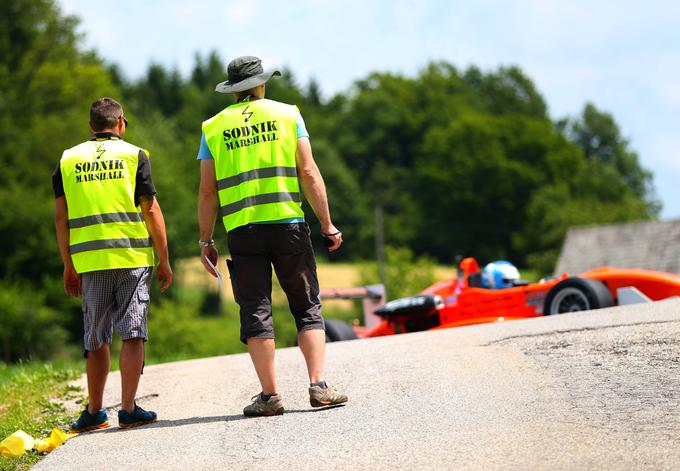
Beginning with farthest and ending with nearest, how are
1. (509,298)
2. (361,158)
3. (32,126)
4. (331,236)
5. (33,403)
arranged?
(361,158) → (32,126) → (509,298) → (33,403) → (331,236)

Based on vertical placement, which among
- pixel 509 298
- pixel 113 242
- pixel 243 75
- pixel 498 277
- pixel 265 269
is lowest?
pixel 509 298

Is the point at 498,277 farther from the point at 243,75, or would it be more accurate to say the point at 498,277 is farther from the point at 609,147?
the point at 609,147

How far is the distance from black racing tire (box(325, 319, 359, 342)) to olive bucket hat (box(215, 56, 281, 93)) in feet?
22.2

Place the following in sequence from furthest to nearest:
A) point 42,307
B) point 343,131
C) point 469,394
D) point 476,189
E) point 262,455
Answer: point 343,131
point 476,189
point 42,307
point 469,394
point 262,455

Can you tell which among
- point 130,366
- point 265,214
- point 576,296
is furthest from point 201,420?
point 576,296

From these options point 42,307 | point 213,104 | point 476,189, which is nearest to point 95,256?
point 42,307

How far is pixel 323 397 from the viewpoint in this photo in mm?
7414

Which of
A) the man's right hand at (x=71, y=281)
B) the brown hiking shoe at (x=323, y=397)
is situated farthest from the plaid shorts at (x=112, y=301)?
the brown hiking shoe at (x=323, y=397)

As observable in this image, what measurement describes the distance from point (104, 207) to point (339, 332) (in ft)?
22.5

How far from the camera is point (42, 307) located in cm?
5344

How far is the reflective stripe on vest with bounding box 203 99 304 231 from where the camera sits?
7.44m

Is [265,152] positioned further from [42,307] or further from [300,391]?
[42,307]

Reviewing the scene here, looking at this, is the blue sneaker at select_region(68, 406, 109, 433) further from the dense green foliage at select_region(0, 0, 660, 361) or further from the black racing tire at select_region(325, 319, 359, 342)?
the dense green foliage at select_region(0, 0, 660, 361)

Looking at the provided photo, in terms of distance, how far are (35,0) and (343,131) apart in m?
57.4
